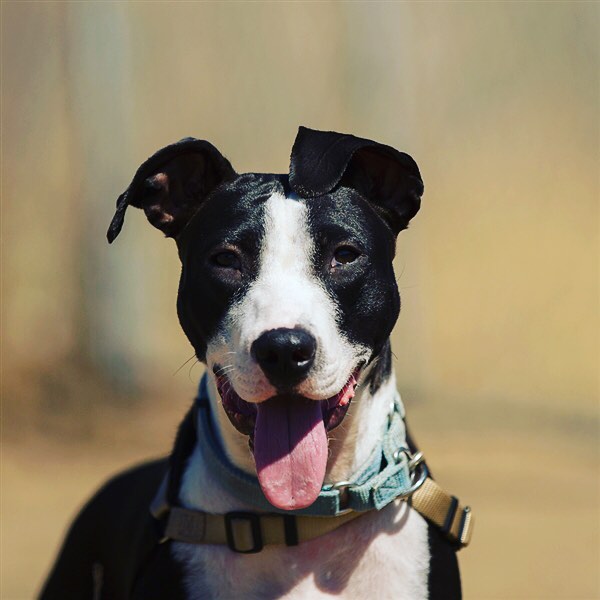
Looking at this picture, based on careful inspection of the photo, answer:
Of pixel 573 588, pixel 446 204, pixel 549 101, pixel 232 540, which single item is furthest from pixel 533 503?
pixel 232 540

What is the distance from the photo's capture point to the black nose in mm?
2863

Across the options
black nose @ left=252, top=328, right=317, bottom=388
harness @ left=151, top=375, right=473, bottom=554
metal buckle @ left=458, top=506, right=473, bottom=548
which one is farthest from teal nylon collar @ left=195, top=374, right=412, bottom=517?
black nose @ left=252, top=328, right=317, bottom=388

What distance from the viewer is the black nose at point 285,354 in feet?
9.39

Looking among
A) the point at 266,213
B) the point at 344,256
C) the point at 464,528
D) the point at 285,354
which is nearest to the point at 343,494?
the point at 464,528

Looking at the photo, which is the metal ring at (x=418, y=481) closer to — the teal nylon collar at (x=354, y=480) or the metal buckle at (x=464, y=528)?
the teal nylon collar at (x=354, y=480)

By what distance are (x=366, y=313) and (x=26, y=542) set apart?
12.8 ft

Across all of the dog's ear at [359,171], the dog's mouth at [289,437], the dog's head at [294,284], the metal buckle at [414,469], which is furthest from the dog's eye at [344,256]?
the metal buckle at [414,469]

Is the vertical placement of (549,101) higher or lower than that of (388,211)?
higher

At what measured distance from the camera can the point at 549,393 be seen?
8305 millimetres

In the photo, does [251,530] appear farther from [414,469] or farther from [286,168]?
[286,168]

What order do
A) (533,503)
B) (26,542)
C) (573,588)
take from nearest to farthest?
(573,588), (26,542), (533,503)

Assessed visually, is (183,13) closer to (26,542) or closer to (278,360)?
(26,542)

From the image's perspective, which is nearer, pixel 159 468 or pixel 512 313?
pixel 159 468

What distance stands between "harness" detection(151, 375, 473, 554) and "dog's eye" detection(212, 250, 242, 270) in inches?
20.8
